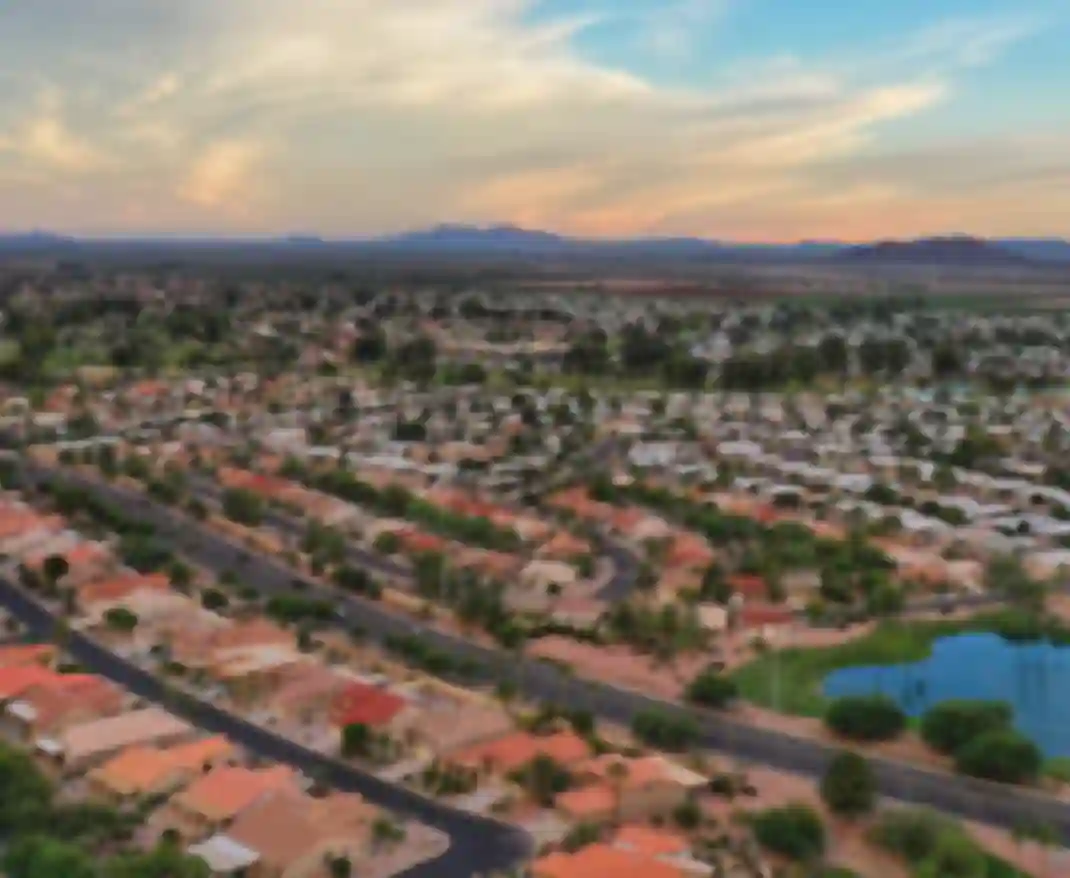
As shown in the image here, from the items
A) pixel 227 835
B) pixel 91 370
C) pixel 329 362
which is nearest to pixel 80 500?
pixel 227 835

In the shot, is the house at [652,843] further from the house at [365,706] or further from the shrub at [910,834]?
the house at [365,706]

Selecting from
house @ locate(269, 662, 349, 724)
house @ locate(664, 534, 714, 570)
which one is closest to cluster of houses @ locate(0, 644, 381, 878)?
house @ locate(269, 662, 349, 724)

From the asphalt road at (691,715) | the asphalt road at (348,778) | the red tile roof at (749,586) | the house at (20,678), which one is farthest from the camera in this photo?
the red tile roof at (749,586)

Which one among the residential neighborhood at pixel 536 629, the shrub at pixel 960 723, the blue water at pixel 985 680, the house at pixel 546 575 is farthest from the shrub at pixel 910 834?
the house at pixel 546 575

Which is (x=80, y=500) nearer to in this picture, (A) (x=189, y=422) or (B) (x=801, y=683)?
(A) (x=189, y=422)

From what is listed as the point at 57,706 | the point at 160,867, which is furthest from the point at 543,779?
the point at 57,706

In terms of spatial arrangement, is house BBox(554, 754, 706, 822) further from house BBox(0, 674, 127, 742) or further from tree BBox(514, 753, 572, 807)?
house BBox(0, 674, 127, 742)

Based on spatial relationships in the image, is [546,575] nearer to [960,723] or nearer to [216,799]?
[960,723]
